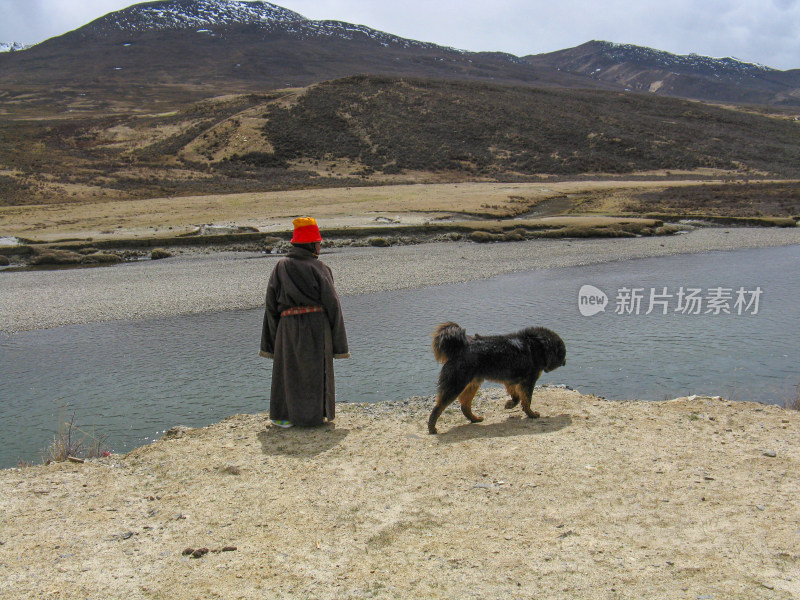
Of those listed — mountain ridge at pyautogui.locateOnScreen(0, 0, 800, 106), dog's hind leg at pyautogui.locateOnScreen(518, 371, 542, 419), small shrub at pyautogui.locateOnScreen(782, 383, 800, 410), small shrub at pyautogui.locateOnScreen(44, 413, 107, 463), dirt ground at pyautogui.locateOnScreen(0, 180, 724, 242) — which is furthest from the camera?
mountain ridge at pyautogui.locateOnScreen(0, 0, 800, 106)

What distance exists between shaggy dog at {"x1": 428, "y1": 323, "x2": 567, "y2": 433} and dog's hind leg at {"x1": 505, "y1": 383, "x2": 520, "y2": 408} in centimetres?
1

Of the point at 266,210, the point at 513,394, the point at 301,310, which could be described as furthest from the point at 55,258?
the point at 513,394

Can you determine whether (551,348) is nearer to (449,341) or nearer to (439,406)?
(449,341)

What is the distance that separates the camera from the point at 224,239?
24922 mm

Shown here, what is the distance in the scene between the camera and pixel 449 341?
6.16 meters

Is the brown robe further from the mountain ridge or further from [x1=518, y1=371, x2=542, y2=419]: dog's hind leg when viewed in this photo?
the mountain ridge

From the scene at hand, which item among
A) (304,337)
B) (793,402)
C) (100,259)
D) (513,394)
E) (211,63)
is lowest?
(100,259)

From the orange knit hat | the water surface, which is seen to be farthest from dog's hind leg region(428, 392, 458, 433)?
the water surface

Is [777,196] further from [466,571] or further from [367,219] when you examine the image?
[466,571]

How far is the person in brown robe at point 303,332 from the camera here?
20.6 feet

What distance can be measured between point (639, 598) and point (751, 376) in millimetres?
6645

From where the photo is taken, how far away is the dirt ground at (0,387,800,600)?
359 cm

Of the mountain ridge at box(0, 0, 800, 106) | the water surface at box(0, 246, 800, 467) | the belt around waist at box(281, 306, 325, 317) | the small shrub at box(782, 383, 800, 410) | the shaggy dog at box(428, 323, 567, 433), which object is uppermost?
the mountain ridge at box(0, 0, 800, 106)

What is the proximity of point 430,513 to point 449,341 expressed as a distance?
6.54 ft
